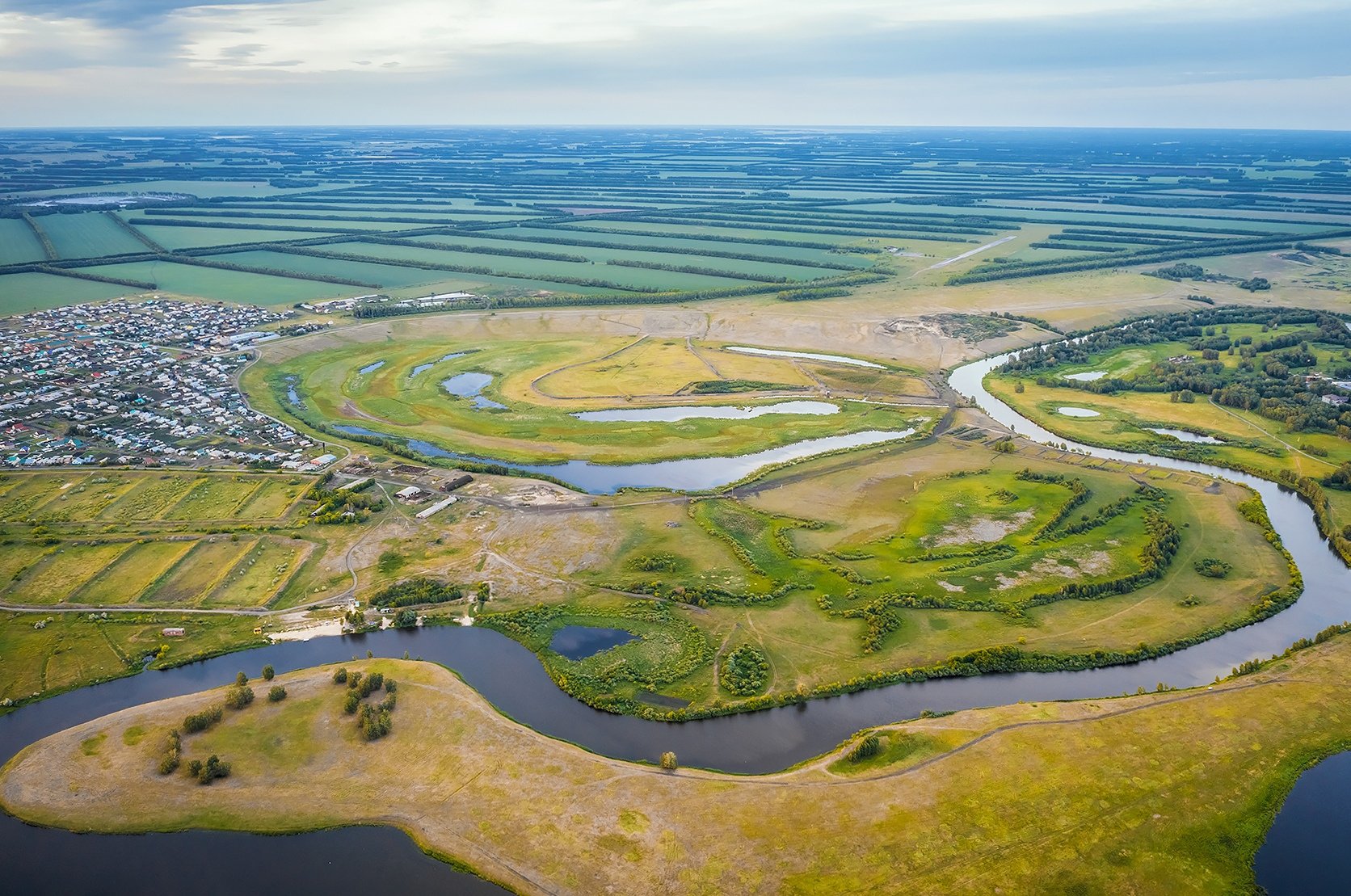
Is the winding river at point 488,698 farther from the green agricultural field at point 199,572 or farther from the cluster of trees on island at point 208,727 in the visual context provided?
the green agricultural field at point 199,572

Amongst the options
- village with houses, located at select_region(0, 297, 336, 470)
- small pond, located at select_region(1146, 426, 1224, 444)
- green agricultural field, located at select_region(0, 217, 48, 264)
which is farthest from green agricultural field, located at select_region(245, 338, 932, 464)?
green agricultural field, located at select_region(0, 217, 48, 264)

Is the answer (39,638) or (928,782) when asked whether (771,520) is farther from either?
(39,638)

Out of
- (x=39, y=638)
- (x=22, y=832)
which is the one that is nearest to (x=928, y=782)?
(x=22, y=832)

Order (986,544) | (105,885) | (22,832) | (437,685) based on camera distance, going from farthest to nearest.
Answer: (986,544) → (437,685) → (22,832) → (105,885)

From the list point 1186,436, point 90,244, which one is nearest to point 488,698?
point 1186,436

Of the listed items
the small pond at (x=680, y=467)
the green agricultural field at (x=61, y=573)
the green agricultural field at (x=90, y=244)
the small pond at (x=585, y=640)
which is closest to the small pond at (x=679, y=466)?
the small pond at (x=680, y=467)

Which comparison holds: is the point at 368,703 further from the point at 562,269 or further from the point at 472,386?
the point at 562,269

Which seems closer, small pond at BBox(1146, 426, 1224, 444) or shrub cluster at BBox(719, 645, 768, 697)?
shrub cluster at BBox(719, 645, 768, 697)

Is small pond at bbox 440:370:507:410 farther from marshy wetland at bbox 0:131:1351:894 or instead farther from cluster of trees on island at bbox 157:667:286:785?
cluster of trees on island at bbox 157:667:286:785
